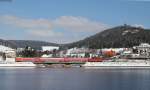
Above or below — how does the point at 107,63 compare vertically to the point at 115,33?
below

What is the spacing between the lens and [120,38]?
9731 centimetres

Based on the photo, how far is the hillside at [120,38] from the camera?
89.2 m

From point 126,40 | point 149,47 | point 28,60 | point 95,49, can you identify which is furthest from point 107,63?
point 126,40

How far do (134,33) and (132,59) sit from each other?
4174cm

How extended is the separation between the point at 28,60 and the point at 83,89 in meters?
41.5

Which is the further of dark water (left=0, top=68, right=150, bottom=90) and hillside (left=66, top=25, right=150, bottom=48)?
hillside (left=66, top=25, right=150, bottom=48)

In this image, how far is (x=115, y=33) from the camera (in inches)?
4286

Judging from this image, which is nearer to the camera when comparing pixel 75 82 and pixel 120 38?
pixel 75 82

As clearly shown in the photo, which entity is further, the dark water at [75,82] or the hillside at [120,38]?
the hillside at [120,38]

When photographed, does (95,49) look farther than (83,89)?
Yes

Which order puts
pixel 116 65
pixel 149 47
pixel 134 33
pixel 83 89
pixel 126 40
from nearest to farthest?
pixel 83 89, pixel 116 65, pixel 149 47, pixel 126 40, pixel 134 33

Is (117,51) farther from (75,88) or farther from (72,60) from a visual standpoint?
(75,88)

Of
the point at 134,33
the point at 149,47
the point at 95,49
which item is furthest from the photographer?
the point at 134,33

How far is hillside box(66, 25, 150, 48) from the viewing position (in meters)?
89.2
